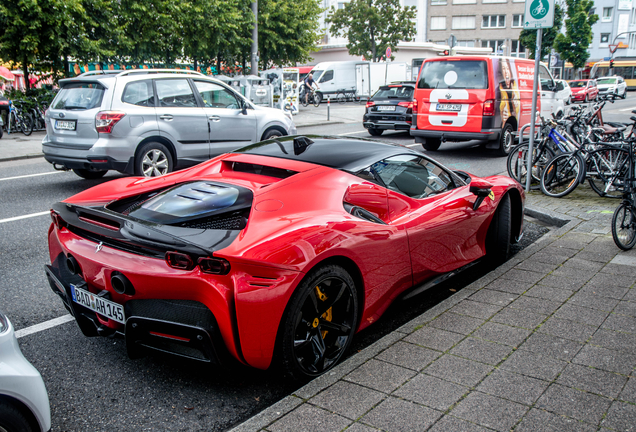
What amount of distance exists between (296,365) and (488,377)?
101cm

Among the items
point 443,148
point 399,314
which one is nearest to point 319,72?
point 443,148

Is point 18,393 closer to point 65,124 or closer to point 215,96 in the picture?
point 65,124

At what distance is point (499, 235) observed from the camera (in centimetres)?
474

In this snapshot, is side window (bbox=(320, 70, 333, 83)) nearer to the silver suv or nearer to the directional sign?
the silver suv

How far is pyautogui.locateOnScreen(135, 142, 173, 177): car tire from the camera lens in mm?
8477

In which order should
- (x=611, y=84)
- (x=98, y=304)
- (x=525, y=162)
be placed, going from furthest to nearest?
(x=611, y=84), (x=525, y=162), (x=98, y=304)

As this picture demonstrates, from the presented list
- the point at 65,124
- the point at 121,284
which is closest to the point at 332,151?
the point at 121,284

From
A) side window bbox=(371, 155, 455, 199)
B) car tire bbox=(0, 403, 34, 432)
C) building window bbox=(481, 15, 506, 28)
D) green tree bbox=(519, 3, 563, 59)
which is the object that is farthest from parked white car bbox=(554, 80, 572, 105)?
building window bbox=(481, 15, 506, 28)

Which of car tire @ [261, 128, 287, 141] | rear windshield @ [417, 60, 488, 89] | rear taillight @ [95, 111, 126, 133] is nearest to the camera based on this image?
rear taillight @ [95, 111, 126, 133]

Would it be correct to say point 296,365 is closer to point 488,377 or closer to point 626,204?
point 488,377

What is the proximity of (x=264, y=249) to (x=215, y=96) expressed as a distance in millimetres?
7431

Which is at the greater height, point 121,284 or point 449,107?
point 449,107

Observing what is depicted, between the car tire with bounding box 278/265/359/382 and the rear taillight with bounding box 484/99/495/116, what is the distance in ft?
29.7

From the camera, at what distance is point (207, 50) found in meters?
21.9
